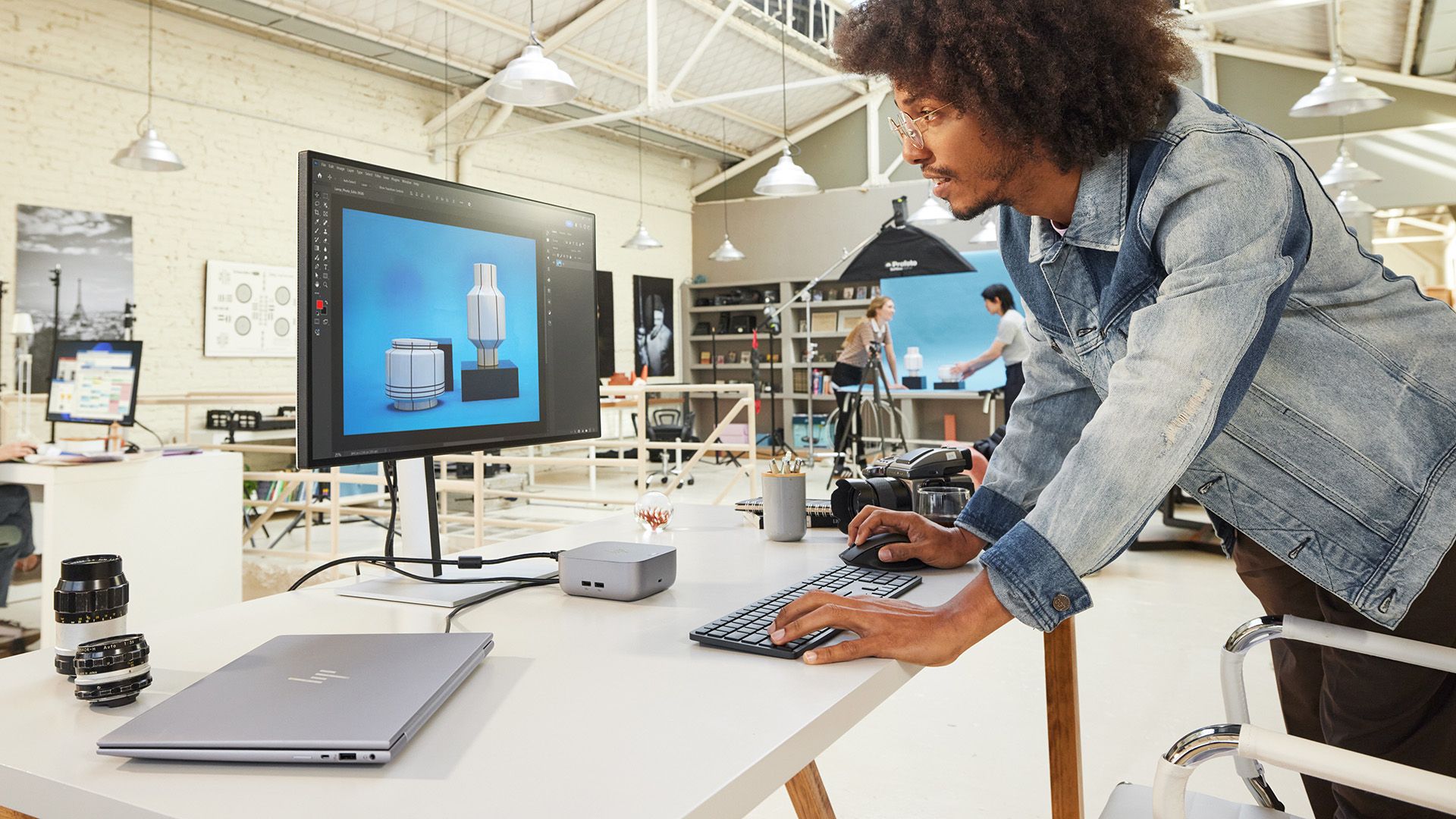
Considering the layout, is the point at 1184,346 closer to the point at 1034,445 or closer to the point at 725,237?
the point at 1034,445

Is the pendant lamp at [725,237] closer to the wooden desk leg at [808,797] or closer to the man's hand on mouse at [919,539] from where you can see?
the wooden desk leg at [808,797]

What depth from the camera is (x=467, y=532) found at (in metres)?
6.59

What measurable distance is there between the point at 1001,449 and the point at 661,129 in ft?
35.3

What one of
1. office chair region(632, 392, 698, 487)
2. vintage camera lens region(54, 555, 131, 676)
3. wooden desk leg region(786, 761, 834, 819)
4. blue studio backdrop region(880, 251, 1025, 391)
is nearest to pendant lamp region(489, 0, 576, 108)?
office chair region(632, 392, 698, 487)

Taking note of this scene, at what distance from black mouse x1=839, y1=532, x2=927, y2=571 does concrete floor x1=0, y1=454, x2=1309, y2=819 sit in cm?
114

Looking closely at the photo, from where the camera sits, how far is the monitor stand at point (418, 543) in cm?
114

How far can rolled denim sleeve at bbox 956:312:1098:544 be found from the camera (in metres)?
1.26

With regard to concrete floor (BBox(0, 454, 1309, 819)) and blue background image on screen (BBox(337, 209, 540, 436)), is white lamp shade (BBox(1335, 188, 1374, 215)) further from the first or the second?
blue background image on screen (BBox(337, 209, 540, 436))

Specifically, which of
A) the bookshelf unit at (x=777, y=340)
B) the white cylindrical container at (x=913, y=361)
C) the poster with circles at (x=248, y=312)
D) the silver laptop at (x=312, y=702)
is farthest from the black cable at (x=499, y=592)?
the bookshelf unit at (x=777, y=340)

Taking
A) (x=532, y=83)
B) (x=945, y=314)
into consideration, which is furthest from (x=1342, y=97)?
(x=945, y=314)

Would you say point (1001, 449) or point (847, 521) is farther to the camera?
point (847, 521)

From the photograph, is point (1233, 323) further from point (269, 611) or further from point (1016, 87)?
point (269, 611)

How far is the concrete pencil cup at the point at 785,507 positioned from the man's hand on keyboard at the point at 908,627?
58 centimetres

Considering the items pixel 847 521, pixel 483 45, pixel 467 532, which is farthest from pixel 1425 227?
pixel 847 521
